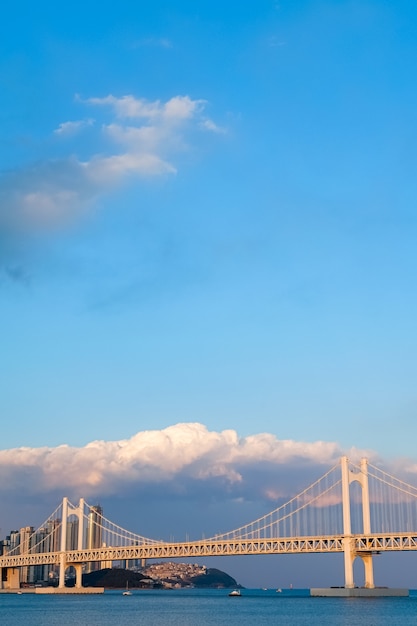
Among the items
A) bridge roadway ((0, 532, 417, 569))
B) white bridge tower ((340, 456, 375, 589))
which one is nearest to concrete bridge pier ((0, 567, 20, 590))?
bridge roadway ((0, 532, 417, 569))

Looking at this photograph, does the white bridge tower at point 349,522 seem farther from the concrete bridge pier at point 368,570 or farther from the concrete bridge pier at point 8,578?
the concrete bridge pier at point 8,578

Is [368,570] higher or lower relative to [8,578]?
higher

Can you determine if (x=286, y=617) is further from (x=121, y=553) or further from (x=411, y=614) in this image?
(x=121, y=553)

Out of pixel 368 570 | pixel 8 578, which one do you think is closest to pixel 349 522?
pixel 368 570

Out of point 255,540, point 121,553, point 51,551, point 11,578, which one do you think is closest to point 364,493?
point 255,540

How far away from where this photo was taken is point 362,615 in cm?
5034

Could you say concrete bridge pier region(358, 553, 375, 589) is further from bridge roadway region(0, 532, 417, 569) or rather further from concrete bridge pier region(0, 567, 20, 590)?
concrete bridge pier region(0, 567, 20, 590)

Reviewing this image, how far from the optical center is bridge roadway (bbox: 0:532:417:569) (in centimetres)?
6575

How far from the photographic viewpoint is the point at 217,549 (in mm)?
80188

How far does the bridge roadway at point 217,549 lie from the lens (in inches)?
2589

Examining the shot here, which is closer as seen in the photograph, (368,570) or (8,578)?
(368,570)

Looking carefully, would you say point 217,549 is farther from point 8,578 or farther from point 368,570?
point 8,578

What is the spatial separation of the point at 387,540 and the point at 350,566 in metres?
4.26

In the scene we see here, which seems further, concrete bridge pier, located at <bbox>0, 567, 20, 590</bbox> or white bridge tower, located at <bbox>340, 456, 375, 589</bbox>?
concrete bridge pier, located at <bbox>0, 567, 20, 590</bbox>
